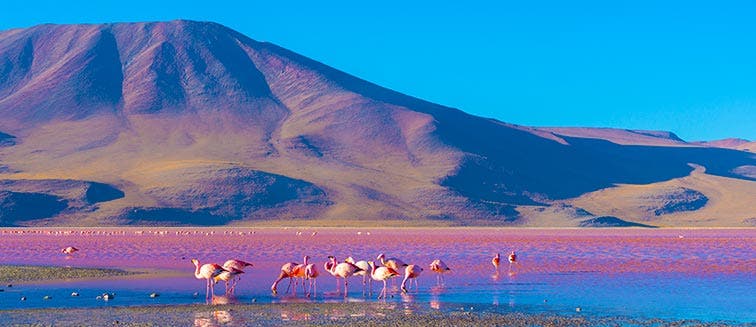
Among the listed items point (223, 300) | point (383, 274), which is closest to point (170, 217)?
point (383, 274)

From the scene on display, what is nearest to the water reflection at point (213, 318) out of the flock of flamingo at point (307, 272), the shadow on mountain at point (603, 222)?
the flock of flamingo at point (307, 272)

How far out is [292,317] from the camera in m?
23.8

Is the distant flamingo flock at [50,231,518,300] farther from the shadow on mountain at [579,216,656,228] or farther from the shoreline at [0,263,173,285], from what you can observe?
the shadow on mountain at [579,216,656,228]

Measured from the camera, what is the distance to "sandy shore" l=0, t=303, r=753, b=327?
2238cm

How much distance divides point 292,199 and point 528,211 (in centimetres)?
3280

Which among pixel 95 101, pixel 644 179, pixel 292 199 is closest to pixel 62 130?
pixel 95 101

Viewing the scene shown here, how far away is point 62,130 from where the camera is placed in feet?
598

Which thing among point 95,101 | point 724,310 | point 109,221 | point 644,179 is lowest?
point 724,310

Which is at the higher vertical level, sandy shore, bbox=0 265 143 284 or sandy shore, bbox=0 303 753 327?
sandy shore, bbox=0 265 143 284

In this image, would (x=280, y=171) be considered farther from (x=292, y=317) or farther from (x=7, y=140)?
(x=292, y=317)

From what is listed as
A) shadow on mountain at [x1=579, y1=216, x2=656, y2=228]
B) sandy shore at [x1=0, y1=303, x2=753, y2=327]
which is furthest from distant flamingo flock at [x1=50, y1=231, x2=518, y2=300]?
shadow on mountain at [x1=579, y1=216, x2=656, y2=228]

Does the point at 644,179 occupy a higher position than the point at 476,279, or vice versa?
the point at 644,179

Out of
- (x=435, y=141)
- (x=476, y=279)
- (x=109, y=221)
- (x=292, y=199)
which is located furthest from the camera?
(x=435, y=141)

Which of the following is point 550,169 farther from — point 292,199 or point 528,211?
point 292,199
